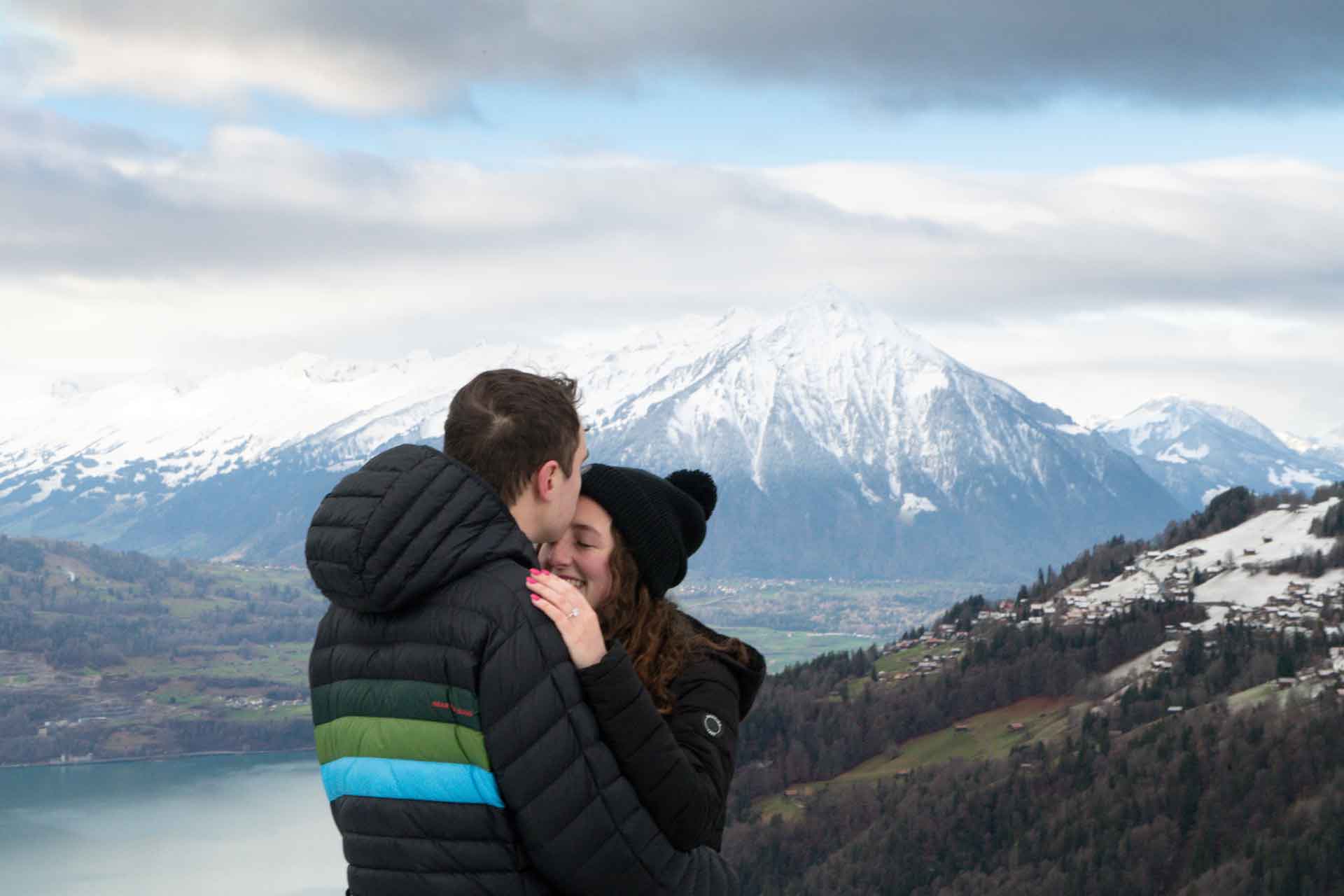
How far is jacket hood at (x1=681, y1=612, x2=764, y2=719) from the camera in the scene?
5.63 metres

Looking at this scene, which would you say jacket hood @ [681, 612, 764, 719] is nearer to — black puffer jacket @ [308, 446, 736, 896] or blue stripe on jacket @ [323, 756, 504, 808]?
black puffer jacket @ [308, 446, 736, 896]

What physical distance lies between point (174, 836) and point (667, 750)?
5664 inches

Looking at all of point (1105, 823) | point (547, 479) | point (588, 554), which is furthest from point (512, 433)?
point (1105, 823)

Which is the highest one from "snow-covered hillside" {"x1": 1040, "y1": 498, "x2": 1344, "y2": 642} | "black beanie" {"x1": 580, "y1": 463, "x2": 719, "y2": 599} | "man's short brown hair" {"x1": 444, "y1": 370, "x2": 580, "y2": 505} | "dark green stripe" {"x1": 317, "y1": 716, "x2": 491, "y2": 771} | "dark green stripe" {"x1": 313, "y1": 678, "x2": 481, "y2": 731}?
"man's short brown hair" {"x1": 444, "y1": 370, "x2": 580, "y2": 505}

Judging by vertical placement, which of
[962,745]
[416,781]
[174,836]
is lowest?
[174,836]

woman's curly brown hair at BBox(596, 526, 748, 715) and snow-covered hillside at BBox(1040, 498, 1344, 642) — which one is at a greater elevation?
woman's curly brown hair at BBox(596, 526, 748, 715)

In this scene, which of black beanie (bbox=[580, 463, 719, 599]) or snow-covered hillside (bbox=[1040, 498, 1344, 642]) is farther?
snow-covered hillside (bbox=[1040, 498, 1344, 642])

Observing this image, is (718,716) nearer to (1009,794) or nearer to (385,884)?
(385,884)

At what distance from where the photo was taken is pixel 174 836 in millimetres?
137375

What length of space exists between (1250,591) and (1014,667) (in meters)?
34.2

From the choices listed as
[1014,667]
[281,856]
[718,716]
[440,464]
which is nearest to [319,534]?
[440,464]

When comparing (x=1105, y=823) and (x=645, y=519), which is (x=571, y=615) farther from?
(x=1105, y=823)

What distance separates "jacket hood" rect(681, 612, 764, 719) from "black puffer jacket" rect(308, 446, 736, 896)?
84cm

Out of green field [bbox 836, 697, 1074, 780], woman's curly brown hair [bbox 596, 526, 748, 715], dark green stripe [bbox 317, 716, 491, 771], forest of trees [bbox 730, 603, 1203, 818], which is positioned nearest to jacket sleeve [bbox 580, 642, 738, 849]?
woman's curly brown hair [bbox 596, 526, 748, 715]
